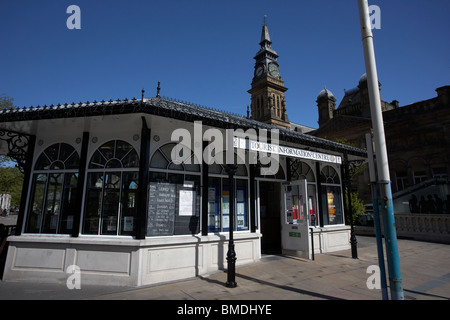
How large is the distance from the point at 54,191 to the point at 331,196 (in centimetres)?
1021

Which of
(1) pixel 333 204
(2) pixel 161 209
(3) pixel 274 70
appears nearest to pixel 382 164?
(2) pixel 161 209

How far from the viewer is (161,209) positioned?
646cm

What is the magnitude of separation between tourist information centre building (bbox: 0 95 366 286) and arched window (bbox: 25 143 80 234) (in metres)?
0.03

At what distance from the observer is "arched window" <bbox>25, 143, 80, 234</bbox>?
22.2 feet

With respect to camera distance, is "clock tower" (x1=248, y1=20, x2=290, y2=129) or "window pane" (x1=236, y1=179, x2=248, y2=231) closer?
"window pane" (x1=236, y1=179, x2=248, y2=231)

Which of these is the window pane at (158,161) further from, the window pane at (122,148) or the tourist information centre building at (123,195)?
the window pane at (122,148)

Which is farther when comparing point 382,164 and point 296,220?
point 296,220

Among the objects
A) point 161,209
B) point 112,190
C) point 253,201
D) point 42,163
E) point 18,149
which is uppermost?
point 18,149

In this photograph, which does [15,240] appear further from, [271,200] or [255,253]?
[271,200]

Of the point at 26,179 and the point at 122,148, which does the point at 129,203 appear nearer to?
the point at 122,148

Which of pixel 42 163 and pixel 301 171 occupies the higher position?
pixel 301 171

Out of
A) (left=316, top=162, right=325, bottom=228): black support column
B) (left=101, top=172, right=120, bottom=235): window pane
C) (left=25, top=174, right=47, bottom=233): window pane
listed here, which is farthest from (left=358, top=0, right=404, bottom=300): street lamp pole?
(left=25, top=174, right=47, bottom=233): window pane

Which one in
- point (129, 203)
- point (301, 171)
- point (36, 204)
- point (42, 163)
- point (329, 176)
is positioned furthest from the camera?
point (329, 176)
